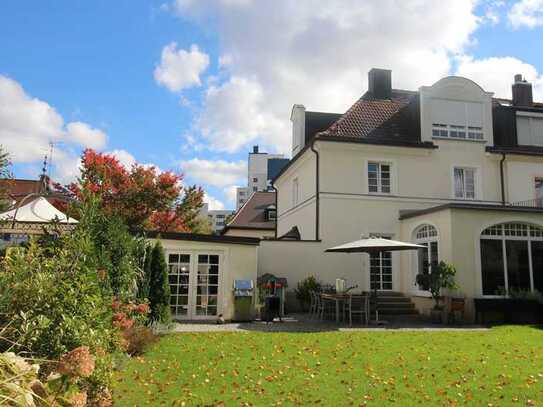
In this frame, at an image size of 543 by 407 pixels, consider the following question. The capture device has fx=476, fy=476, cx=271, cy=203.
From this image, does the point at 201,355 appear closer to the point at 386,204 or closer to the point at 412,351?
the point at 412,351

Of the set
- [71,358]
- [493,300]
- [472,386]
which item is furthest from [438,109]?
[71,358]

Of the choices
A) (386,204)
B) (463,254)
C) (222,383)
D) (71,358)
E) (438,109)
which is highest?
(438,109)

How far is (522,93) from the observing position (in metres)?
25.4

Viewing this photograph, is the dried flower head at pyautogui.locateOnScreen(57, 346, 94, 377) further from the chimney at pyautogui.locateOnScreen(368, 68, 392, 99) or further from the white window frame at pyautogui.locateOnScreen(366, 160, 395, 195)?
the chimney at pyautogui.locateOnScreen(368, 68, 392, 99)

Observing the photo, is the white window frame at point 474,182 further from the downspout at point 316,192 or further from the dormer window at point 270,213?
the dormer window at point 270,213

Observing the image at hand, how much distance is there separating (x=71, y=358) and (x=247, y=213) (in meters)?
31.7

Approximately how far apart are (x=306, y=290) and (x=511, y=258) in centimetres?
734

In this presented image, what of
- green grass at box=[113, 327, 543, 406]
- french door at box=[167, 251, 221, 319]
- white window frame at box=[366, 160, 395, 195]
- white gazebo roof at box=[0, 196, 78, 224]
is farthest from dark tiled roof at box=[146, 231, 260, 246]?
white window frame at box=[366, 160, 395, 195]

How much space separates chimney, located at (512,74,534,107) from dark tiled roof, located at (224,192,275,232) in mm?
18117

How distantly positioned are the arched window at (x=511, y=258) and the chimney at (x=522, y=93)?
11.3m

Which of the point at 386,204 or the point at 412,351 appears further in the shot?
the point at 386,204

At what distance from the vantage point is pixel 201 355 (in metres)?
9.18

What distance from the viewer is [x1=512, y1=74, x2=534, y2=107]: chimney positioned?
2536 cm

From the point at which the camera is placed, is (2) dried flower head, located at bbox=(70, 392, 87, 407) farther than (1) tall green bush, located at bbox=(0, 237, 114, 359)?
No
